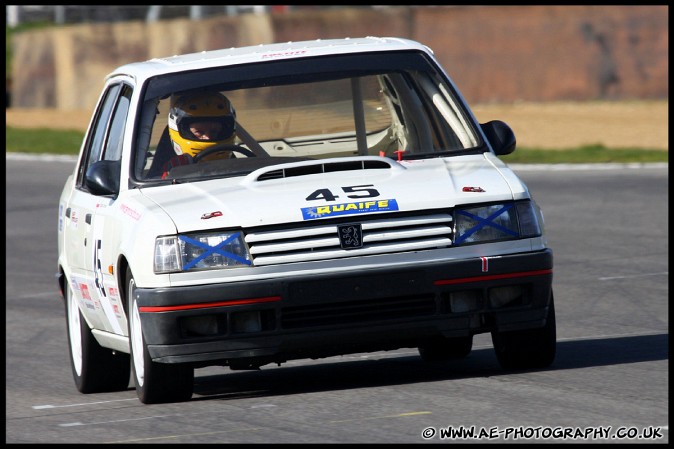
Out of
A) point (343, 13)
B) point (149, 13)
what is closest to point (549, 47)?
point (343, 13)

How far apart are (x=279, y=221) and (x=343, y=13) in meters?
33.9

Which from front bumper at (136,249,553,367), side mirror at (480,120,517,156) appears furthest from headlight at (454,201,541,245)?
side mirror at (480,120,517,156)

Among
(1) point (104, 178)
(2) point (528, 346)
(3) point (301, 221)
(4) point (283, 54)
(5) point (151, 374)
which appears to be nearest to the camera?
(3) point (301, 221)

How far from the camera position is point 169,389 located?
293 inches

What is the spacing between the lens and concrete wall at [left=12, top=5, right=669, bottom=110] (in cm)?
3478

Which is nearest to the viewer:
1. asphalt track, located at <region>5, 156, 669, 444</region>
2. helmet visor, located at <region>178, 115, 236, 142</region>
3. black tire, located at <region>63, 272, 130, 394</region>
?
asphalt track, located at <region>5, 156, 669, 444</region>

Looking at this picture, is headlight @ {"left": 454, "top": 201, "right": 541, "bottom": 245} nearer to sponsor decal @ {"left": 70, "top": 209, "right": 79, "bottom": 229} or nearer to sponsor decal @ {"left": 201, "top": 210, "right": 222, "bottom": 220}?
sponsor decal @ {"left": 201, "top": 210, "right": 222, "bottom": 220}

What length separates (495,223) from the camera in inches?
286

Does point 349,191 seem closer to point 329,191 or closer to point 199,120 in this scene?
point 329,191

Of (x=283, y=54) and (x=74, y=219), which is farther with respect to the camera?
(x=74, y=219)

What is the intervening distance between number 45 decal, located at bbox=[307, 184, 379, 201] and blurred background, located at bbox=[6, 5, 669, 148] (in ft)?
66.7

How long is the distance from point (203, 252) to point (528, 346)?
5.55 ft

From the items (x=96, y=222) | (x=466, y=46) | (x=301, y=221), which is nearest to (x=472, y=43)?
(x=466, y=46)

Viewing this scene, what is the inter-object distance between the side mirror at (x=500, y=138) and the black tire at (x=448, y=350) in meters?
1.13
